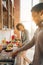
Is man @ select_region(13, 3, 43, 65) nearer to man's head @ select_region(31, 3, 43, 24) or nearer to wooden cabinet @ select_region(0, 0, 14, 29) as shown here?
man's head @ select_region(31, 3, 43, 24)

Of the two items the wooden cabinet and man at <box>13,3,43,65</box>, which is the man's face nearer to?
man at <box>13,3,43,65</box>

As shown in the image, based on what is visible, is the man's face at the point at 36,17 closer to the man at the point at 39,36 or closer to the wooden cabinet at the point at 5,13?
the man at the point at 39,36

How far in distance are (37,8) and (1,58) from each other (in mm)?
713

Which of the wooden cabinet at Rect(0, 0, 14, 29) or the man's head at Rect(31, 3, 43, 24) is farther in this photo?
the wooden cabinet at Rect(0, 0, 14, 29)

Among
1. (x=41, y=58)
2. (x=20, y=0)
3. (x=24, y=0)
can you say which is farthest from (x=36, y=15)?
(x=20, y=0)

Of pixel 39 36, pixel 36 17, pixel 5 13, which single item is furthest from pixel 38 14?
pixel 5 13

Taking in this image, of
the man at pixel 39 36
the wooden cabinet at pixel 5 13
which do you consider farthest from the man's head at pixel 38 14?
the wooden cabinet at pixel 5 13

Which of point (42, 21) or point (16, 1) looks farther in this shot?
point (16, 1)

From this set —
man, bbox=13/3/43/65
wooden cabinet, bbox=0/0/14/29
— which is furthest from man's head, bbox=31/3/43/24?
wooden cabinet, bbox=0/0/14/29

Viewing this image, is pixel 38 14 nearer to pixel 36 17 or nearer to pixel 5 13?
pixel 36 17

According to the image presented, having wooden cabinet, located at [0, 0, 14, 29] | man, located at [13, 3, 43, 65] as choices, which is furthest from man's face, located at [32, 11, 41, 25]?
wooden cabinet, located at [0, 0, 14, 29]

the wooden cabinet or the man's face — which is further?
the wooden cabinet

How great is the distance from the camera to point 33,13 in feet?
3.11

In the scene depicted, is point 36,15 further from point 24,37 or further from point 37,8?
point 24,37
